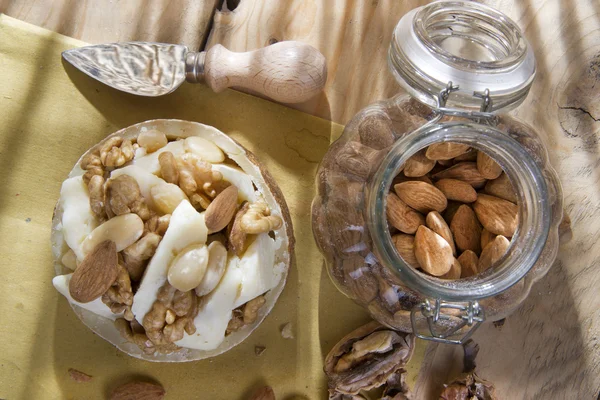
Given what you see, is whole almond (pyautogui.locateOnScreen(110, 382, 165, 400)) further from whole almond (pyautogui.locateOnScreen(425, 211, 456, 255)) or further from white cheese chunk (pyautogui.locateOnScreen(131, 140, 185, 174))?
whole almond (pyautogui.locateOnScreen(425, 211, 456, 255))

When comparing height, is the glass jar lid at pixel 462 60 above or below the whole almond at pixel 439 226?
above

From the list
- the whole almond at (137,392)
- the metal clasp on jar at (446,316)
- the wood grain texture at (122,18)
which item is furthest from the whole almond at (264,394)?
the wood grain texture at (122,18)

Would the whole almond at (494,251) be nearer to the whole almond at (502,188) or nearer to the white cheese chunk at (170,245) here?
the whole almond at (502,188)

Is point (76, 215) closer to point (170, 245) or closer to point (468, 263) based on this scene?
point (170, 245)

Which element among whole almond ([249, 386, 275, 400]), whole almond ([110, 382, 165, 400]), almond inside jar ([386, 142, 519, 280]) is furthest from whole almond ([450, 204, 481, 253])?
whole almond ([110, 382, 165, 400])

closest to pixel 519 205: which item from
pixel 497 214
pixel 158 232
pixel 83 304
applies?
pixel 497 214

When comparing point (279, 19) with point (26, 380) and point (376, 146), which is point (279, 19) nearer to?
point (376, 146)
